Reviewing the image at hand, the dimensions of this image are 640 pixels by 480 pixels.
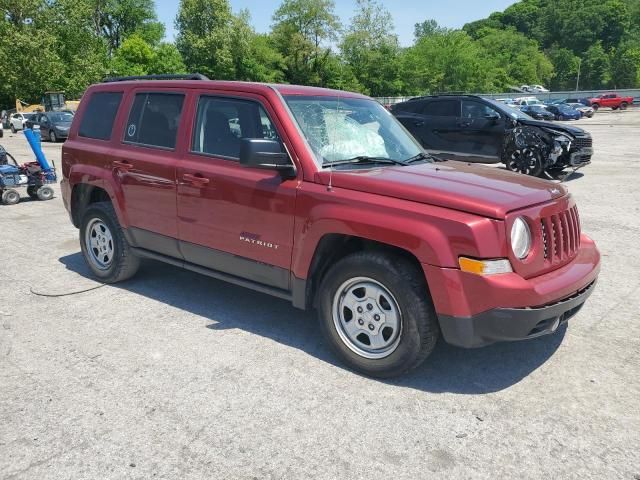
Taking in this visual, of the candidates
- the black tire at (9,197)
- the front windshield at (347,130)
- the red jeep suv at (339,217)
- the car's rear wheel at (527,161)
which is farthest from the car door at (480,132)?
the black tire at (9,197)

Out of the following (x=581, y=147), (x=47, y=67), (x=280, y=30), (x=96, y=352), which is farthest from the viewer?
(x=280, y=30)

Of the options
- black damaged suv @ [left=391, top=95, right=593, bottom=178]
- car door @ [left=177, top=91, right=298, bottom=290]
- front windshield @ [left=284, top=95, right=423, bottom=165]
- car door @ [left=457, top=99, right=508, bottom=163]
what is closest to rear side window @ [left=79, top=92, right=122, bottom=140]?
car door @ [left=177, top=91, right=298, bottom=290]

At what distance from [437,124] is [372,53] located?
67343 mm

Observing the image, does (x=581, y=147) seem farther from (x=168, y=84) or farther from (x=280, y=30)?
(x=280, y=30)

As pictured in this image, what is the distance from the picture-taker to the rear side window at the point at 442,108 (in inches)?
504

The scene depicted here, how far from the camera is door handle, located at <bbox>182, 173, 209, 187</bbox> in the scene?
427 centimetres

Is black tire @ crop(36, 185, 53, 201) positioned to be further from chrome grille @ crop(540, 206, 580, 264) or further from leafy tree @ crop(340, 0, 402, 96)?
leafy tree @ crop(340, 0, 402, 96)

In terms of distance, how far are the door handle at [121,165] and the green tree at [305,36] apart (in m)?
71.1

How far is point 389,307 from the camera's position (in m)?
3.49

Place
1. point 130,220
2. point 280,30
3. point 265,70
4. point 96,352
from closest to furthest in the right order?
1. point 96,352
2. point 130,220
3. point 265,70
4. point 280,30

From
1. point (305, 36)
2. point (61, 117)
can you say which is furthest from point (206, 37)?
point (61, 117)

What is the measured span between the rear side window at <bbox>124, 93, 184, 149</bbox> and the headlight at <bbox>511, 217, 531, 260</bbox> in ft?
9.33

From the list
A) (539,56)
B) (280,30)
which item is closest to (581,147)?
(280,30)

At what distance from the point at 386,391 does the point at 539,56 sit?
123442mm
